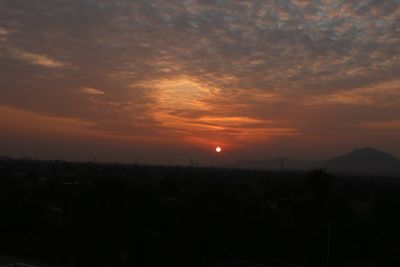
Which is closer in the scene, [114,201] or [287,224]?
[287,224]

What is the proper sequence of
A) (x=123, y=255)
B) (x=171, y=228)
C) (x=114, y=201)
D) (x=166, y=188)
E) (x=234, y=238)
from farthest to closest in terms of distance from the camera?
(x=166, y=188) → (x=114, y=201) → (x=171, y=228) → (x=234, y=238) → (x=123, y=255)

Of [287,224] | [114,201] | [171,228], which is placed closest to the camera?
[171,228]

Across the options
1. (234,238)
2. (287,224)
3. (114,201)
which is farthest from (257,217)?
(114,201)

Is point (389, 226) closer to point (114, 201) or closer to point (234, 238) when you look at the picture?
point (234, 238)

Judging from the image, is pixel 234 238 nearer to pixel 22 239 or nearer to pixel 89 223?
pixel 89 223

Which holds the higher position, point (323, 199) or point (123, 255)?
point (323, 199)

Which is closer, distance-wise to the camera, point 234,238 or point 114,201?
point 234,238

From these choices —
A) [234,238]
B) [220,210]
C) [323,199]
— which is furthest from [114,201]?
[323,199]

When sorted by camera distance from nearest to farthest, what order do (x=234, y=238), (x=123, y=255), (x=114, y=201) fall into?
(x=123, y=255) → (x=234, y=238) → (x=114, y=201)

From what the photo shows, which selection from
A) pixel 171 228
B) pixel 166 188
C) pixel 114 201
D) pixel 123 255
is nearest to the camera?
pixel 123 255
